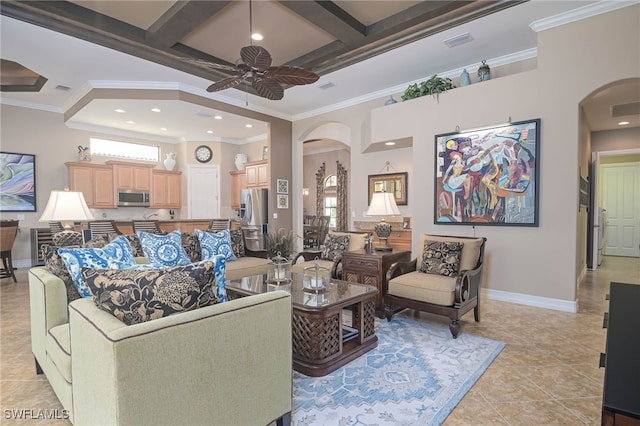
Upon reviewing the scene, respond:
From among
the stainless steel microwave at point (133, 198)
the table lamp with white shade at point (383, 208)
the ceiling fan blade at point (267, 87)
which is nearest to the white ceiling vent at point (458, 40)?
the table lamp with white shade at point (383, 208)

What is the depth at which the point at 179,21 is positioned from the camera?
3.61 meters

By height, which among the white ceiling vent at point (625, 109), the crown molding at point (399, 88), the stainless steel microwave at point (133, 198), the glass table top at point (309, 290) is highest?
the crown molding at point (399, 88)

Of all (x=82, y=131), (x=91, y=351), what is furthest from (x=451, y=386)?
(x=82, y=131)

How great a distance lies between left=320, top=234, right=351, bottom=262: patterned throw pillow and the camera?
426cm

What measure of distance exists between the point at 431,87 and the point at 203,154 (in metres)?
A: 6.07

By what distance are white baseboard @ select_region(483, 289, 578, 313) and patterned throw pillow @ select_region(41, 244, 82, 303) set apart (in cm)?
444

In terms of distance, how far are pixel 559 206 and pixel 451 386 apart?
274 centimetres

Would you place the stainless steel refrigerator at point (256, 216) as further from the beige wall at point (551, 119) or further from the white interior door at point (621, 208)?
the white interior door at point (621, 208)

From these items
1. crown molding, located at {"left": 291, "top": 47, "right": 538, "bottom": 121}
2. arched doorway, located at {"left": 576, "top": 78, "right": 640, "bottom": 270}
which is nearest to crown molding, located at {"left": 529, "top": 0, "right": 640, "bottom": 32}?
crown molding, located at {"left": 291, "top": 47, "right": 538, "bottom": 121}

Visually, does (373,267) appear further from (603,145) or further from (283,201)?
(603,145)

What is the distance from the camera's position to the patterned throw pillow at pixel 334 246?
426 cm

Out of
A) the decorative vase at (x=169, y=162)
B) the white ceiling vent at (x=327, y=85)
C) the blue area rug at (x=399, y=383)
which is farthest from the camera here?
the decorative vase at (x=169, y=162)

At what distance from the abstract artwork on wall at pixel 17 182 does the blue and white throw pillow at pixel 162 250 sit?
189 inches

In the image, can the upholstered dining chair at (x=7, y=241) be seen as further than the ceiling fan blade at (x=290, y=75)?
Yes
